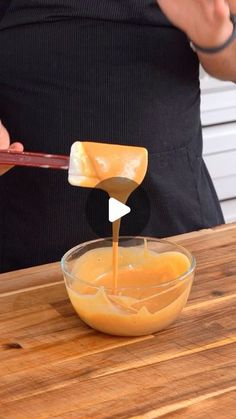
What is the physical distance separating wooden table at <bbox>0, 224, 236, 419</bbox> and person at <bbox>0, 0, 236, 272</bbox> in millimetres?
279

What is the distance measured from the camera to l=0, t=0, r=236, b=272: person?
134cm

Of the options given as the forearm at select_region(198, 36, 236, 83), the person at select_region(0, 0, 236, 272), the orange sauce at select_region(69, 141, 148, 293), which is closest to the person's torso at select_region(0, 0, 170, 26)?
the person at select_region(0, 0, 236, 272)

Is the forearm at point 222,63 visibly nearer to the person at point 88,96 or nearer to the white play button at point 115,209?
the person at point 88,96

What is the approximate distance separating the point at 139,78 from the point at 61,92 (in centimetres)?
13

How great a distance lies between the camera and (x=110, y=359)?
0.93 metres

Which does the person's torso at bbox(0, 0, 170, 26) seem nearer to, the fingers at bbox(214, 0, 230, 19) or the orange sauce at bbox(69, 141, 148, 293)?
the fingers at bbox(214, 0, 230, 19)

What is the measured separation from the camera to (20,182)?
1.42 meters

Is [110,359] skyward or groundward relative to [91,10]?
groundward

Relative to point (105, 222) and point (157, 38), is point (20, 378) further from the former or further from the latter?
point (157, 38)

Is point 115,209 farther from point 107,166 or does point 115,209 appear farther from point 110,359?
point 110,359

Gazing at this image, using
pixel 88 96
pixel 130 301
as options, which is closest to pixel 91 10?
pixel 88 96

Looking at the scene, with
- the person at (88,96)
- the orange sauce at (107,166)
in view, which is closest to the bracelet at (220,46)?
the person at (88,96)

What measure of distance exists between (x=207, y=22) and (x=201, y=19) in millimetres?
12

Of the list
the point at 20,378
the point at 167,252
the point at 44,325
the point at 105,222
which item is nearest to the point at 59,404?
the point at 20,378
